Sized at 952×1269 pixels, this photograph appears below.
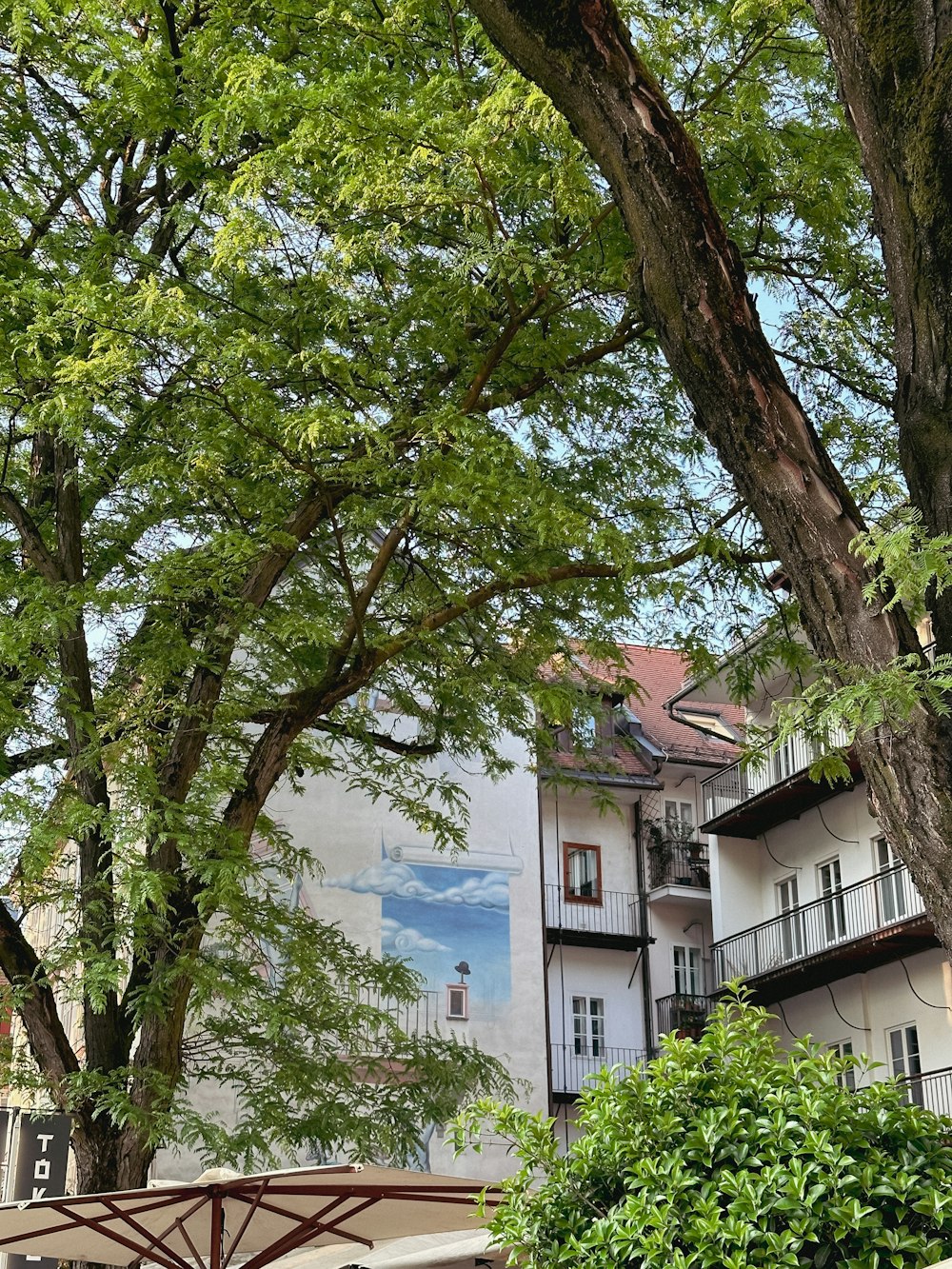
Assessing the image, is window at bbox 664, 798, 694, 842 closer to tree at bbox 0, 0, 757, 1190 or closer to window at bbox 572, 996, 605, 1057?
window at bbox 572, 996, 605, 1057

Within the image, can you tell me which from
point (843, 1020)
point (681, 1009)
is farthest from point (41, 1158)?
point (681, 1009)

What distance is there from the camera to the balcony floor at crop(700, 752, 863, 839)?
2667cm

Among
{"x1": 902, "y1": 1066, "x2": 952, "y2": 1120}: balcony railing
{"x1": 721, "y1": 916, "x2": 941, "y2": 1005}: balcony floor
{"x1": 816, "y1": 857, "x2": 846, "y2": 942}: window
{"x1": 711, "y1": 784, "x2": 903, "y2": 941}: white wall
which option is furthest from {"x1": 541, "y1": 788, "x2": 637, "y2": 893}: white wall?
{"x1": 902, "y1": 1066, "x2": 952, "y2": 1120}: balcony railing

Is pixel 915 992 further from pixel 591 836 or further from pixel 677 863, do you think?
pixel 591 836

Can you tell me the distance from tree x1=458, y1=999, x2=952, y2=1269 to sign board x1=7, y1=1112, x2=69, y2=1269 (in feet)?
22.2

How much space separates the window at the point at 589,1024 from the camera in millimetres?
29703

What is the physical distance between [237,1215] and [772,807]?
19.9 m

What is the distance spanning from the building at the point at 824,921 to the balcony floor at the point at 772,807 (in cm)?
3

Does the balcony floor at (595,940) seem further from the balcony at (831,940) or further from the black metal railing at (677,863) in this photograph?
the balcony at (831,940)

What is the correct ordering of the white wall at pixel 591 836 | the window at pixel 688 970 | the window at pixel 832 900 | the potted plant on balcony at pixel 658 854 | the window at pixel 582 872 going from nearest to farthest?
the window at pixel 832 900, the window at pixel 688 970, the window at pixel 582 872, the white wall at pixel 591 836, the potted plant on balcony at pixel 658 854

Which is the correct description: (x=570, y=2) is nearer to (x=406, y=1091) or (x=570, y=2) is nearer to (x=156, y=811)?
(x=156, y=811)

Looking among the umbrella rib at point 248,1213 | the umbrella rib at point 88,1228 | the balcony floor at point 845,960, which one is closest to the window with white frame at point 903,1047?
the balcony floor at point 845,960

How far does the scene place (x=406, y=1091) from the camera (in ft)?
39.9

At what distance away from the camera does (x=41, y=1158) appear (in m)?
10.6
